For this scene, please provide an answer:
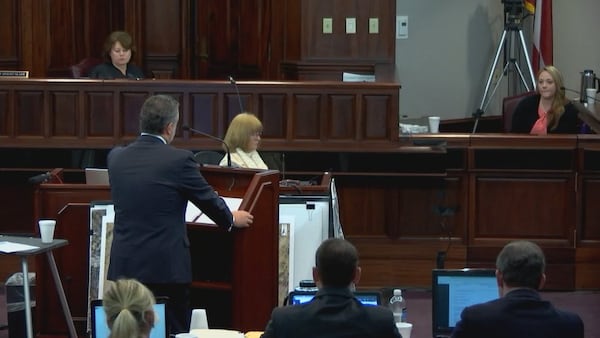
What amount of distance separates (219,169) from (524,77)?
7.10 meters

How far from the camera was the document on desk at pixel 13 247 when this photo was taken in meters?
6.02

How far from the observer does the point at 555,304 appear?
867cm

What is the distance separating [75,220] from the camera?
6.91 metres

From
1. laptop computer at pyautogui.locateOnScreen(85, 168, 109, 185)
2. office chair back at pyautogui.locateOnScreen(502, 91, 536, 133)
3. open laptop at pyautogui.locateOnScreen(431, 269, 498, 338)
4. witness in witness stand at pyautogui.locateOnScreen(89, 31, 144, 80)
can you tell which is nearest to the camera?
open laptop at pyautogui.locateOnScreen(431, 269, 498, 338)

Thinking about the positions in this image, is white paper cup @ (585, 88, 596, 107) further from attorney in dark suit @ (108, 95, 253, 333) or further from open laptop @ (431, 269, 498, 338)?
open laptop @ (431, 269, 498, 338)

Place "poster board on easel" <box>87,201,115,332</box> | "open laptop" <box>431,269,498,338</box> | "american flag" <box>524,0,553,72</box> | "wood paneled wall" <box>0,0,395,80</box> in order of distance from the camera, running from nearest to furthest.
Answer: "open laptop" <box>431,269,498,338</box> < "poster board on easel" <box>87,201,115,332</box> < "wood paneled wall" <box>0,0,395,80</box> < "american flag" <box>524,0,553,72</box>

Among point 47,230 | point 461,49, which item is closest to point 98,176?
point 47,230

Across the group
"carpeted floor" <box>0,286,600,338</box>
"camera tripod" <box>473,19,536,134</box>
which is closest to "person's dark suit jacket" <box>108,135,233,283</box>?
"carpeted floor" <box>0,286,600,338</box>

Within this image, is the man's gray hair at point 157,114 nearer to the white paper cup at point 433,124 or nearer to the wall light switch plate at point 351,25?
the white paper cup at point 433,124

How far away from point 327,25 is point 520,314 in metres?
7.07

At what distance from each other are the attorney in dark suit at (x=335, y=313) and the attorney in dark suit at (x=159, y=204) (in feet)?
5.55

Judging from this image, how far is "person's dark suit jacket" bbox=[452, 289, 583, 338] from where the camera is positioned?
4.00 metres

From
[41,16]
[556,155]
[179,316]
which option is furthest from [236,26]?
[179,316]

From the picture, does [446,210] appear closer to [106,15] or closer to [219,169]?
[219,169]
